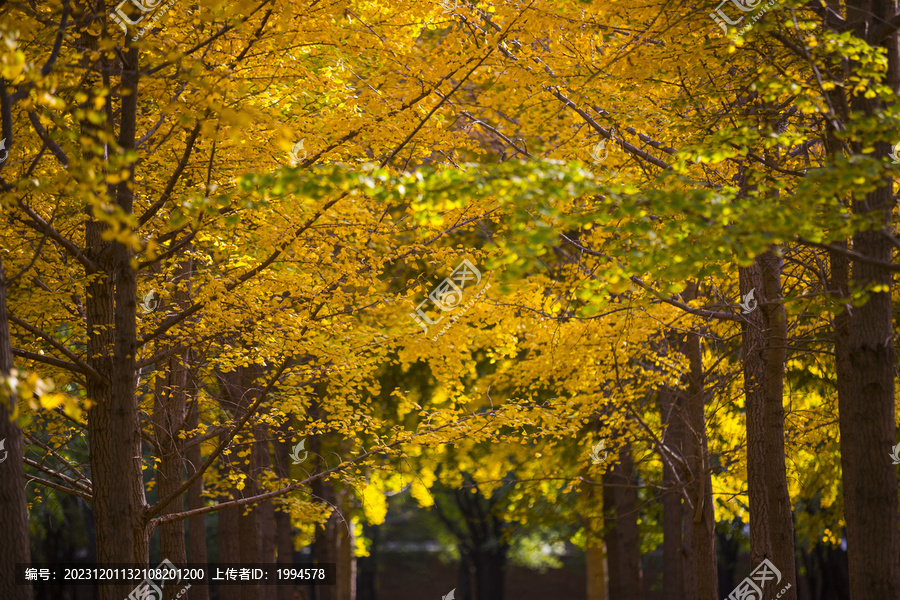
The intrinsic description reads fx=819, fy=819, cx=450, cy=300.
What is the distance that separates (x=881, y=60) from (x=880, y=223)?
1.03 meters

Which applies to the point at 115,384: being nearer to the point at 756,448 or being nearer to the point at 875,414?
the point at 875,414

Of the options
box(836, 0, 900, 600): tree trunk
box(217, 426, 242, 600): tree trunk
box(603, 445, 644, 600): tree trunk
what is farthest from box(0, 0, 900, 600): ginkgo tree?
box(603, 445, 644, 600): tree trunk

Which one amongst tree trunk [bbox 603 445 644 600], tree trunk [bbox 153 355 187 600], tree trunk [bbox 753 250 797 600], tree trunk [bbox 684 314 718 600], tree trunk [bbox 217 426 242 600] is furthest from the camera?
tree trunk [bbox 603 445 644 600]

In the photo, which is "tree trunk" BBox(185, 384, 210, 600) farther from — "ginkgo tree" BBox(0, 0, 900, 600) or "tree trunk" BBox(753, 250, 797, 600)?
"tree trunk" BBox(753, 250, 797, 600)

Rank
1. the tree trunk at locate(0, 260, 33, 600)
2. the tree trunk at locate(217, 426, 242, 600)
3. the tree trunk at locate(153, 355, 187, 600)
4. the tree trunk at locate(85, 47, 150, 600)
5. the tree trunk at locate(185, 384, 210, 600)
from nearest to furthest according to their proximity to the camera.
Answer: the tree trunk at locate(0, 260, 33, 600) < the tree trunk at locate(85, 47, 150, 600) < the tree trunk at locate(153, 355, 187, 600) < the tree trunk at locate(185, 384, 210, 600) < the tree trunk at locate(217, 426, 242, 600)

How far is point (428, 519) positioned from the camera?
105ft

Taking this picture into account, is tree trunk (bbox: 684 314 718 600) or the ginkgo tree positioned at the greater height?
the ginkgo tree

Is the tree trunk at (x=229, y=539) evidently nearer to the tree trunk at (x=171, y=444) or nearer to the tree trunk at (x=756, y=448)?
the tree trunk at (x=171, y=444)

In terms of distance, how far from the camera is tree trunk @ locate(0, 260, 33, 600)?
4934mm

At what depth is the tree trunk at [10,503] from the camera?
4934mm

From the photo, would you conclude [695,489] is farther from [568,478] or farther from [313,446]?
[313,446]

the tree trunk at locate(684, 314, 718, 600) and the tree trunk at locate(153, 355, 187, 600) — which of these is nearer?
the tree trunk at locate(153, 355, 187, 600)

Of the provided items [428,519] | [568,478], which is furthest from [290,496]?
[428,519]

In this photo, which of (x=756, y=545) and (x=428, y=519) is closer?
(x=756, y=545)
